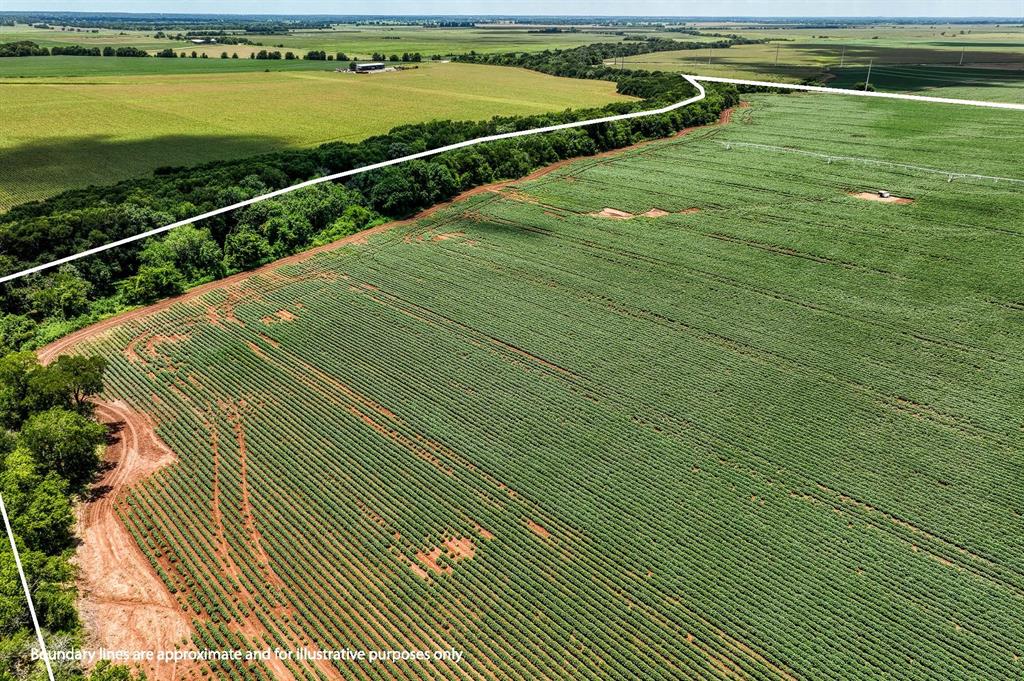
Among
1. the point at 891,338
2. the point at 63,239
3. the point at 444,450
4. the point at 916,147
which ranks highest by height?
the point at 916,147

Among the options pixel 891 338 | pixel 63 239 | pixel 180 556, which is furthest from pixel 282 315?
pixel 891 338

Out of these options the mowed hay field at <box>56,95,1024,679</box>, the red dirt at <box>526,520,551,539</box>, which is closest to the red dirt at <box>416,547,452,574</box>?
the mowed hay field at <box>56,95,1024,679</box>

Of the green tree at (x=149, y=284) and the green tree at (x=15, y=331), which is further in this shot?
the green tree at (x=149, y=284)

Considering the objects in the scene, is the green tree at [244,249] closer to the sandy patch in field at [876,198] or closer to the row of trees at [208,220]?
the row of trees at [208,220]

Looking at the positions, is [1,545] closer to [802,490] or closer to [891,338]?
[802,490]

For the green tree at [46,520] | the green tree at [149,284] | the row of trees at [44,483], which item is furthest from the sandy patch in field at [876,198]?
the green tree at [46,520]

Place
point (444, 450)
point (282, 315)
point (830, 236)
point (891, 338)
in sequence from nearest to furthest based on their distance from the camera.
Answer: point (444, 450), point (891, 338), point (282, 315), point (830, 236)

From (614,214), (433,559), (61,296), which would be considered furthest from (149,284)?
(614,214)
